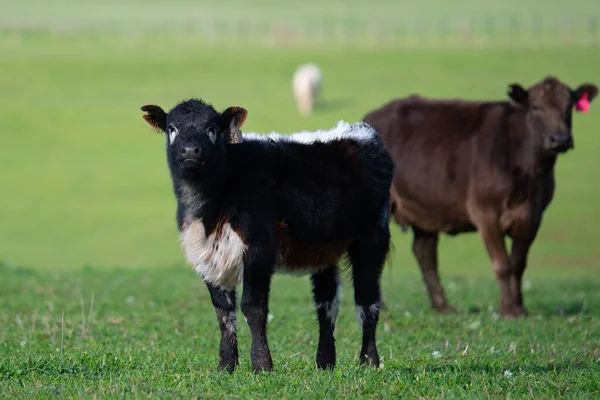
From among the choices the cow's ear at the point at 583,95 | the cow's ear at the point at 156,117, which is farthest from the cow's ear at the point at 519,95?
the cow's ear at the point at 156,117

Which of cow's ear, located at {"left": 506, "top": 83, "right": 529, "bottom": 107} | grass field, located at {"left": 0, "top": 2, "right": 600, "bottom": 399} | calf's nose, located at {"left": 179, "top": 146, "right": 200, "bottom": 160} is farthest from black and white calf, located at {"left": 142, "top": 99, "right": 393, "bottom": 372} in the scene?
cow's ear, located at {"left": 506, "top": 83, "right": 529, "bottom": 107}

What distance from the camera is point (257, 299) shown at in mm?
8031

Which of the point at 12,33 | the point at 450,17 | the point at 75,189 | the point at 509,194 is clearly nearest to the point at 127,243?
the point at 75,189

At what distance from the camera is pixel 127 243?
3216cm

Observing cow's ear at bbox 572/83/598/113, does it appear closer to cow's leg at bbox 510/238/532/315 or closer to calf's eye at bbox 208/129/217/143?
cow's leg at bbox 510/238/532/315

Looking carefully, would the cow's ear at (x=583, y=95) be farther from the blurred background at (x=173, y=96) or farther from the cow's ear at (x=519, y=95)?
the blurred background at (x=173, y=96)

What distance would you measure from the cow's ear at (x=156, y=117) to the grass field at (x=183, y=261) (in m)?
1.91

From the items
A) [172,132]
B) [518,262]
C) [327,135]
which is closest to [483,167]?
[518,262]

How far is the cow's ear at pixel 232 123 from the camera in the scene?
325 inches

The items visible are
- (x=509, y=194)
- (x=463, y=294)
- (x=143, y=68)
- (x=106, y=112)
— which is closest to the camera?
(x=509, y=194)

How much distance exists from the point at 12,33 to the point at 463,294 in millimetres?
56081

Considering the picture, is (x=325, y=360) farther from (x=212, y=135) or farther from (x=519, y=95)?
(x=519, y=95)

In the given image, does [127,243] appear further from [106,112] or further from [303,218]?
[303,218]

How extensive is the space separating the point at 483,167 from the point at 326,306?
20.8ft
